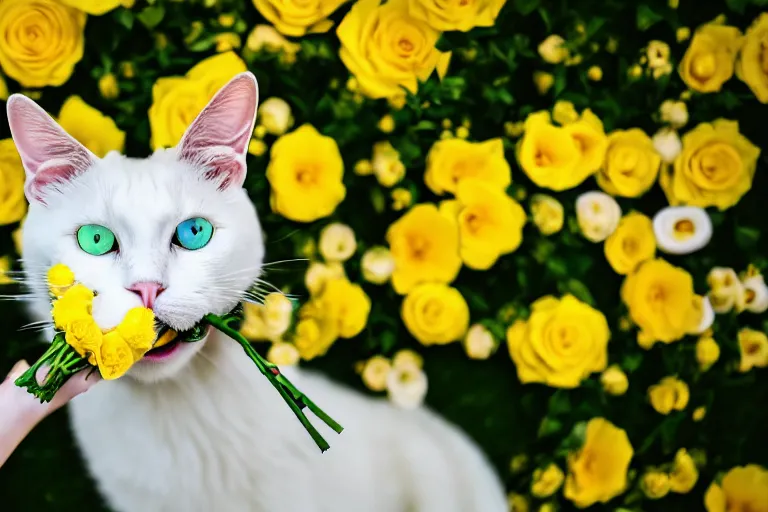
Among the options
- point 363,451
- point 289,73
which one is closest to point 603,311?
point 363,451

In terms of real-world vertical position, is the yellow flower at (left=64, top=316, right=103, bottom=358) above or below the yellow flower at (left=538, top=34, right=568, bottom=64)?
below

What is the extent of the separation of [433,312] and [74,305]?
0.42m

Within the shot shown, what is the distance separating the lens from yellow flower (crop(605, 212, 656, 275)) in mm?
909

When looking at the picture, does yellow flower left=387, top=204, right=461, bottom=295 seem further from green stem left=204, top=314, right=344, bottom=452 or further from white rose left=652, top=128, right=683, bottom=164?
white rose left=652, top=128, right=683, bottom=164

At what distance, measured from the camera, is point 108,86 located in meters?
0.77

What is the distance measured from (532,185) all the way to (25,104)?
60cm

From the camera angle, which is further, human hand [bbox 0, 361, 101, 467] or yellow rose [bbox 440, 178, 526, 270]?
yellow rose [bbox 440, 178, 526, 270]

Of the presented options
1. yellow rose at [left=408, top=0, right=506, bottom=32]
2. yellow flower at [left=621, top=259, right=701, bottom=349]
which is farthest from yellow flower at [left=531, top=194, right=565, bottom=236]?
yellow rose at [left=408, top=0, right=506, bottom=32]

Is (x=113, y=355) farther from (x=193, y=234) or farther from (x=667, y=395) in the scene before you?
(x=667, y=395)

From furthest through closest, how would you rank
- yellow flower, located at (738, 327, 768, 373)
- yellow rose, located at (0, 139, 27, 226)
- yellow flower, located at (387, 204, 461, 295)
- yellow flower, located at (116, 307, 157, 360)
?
yellow flower, located at (738, 327, 768, 373) → yellow flower, located at (387, 204, 461, 295) → yellow rose, located at (0, 139, 27, 226) → yellow flower, located at (116, 307, 157, 360)

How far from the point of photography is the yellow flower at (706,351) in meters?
0.94

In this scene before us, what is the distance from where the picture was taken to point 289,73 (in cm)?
81

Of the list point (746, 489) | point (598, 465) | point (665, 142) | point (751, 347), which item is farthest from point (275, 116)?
point (746, 489)

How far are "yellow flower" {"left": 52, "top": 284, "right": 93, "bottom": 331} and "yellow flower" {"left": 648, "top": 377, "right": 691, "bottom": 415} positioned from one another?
0.74 metres
